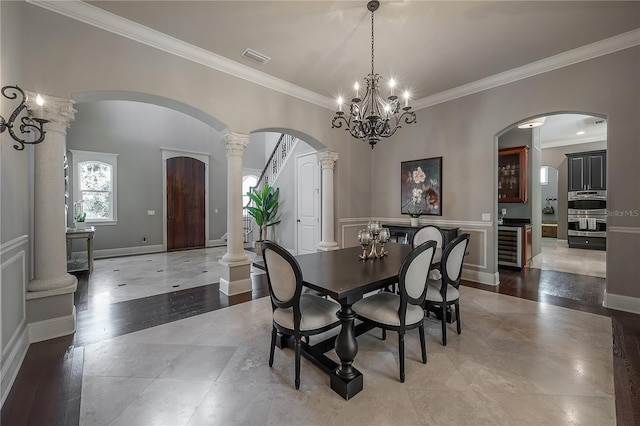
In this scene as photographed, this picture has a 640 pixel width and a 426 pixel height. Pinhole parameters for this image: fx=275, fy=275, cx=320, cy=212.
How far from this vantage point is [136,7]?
2.78 meters

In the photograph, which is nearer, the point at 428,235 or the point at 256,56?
the point at 256,56

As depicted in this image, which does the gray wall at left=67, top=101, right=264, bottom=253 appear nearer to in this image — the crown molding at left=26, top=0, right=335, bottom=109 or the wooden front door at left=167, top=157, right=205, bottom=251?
the wooden front door at left=167, top=157, right=205, bottom=251

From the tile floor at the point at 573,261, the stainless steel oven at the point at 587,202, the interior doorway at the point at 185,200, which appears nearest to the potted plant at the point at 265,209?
the interior doorway at the point at 185,200

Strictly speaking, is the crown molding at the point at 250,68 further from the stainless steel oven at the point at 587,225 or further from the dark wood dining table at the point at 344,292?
the stainless steel oven at the point at 587,225

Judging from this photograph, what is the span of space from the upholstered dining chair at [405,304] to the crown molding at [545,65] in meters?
3.56

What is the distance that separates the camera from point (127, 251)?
7078mm

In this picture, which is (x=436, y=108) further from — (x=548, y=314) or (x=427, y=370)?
(x=427, y=370)

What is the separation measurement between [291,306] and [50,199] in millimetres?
2592

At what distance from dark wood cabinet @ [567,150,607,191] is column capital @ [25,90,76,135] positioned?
1114 centimetres

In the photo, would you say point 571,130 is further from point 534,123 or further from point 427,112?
point 427,112

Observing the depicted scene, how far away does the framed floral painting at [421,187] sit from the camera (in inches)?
196

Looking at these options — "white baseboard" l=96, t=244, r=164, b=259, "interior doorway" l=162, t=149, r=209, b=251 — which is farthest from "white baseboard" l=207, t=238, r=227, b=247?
"white baseboard" l=96, t=244, r=164, b=259

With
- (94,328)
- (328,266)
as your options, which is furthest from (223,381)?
(94,328)

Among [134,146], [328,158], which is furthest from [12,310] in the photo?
[134,146]
